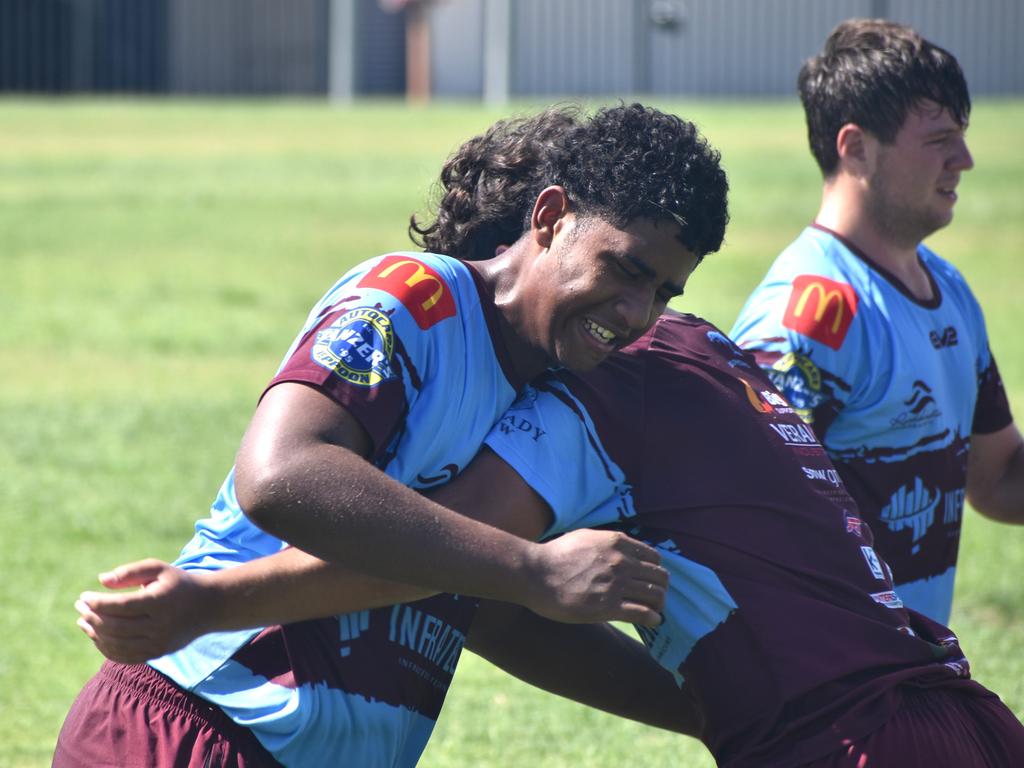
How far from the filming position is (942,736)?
2.37m

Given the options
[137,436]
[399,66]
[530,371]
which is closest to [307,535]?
[530,371]

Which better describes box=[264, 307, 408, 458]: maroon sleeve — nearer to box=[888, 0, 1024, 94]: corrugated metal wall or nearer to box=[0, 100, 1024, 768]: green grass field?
box=[0, 100, 1024, 768]: green grass field

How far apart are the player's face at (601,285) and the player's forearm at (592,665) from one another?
0.59 metres

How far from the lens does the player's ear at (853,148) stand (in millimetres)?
3928

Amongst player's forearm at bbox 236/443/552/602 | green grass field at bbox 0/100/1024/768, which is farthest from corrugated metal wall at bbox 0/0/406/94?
player's forearm at bbox 236/443/552/602

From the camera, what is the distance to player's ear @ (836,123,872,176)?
155 inches

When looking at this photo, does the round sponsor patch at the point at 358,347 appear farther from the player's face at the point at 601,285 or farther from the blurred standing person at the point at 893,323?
the blurred standing person at the point at 893,323

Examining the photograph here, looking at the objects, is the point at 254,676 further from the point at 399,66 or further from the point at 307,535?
the point at 399,66

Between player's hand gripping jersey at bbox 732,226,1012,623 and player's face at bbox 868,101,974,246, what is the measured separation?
0.16 m

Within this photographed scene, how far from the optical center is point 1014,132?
21734mm

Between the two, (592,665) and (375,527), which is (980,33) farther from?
(375,527)

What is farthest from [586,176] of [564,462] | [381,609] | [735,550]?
[381,609]

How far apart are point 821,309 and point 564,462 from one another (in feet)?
4.84

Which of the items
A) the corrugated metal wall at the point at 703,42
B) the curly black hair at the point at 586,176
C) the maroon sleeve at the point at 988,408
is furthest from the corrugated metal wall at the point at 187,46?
the curly black hair at the point at 586,176
